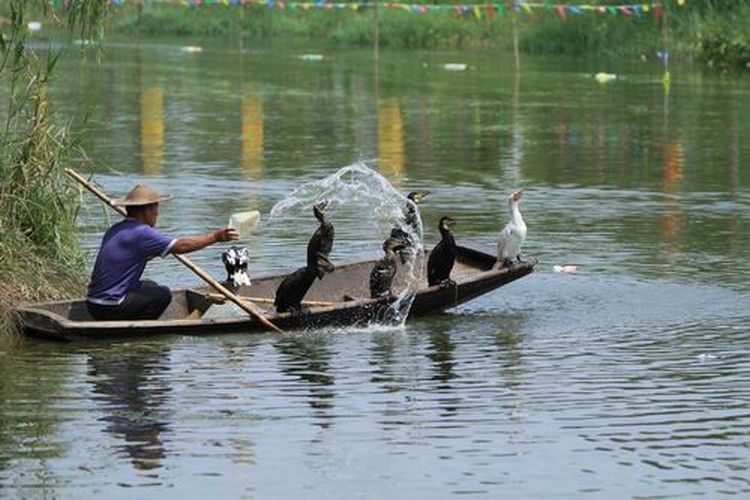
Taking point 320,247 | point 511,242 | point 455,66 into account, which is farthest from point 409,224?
point 455,66

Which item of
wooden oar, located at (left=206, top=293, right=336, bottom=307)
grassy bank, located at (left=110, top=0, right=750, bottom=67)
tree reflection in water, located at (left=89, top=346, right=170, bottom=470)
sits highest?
grassy bank, located at (left=110, top=0, right=750, bottom=67)

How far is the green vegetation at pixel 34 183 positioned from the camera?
14.2 m

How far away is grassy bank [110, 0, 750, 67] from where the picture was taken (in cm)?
4659

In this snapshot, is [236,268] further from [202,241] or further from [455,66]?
[455,66]

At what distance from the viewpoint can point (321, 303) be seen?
14461mm

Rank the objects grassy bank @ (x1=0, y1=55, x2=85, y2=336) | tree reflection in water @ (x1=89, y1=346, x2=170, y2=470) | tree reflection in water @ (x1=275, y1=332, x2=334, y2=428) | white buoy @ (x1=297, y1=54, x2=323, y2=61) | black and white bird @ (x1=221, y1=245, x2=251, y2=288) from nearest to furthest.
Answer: tree reflection in water @ (x1=89, y1=346, x2=170, y2=470), tree reflection in water @ (x1=275, y1=332, x2=334, y2=428), grassy bank @ (x1=0, y1=55, x2=85, y2=336), black and white bird @ (x1=221, y1=245, x2=251, y2=288), white buoy @ (x1=297, y1=54, x2=323, y2=61)

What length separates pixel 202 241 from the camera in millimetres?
13281

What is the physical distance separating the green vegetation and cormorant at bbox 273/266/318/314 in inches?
65.5

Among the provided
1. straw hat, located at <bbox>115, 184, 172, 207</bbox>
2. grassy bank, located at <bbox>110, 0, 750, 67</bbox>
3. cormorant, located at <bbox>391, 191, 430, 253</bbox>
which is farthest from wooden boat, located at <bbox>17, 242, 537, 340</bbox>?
grassy bank, located at <bbox>110, 0, 750, 67</bbox>

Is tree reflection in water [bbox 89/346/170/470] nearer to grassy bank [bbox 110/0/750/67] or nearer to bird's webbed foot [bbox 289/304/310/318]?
bird's webbed foot [bbox 289/304/310/318]

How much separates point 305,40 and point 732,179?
125ft

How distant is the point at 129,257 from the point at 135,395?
5.14 ft

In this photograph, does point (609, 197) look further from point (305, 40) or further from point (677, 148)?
point (305, 40)

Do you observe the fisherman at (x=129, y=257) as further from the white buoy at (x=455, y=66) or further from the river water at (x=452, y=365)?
the white buoy at (x=455, y=66)
